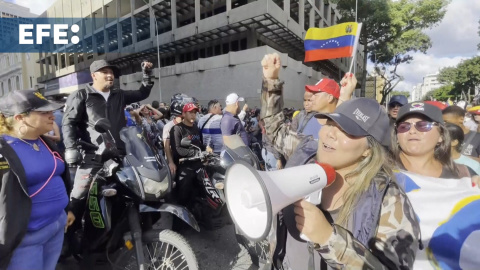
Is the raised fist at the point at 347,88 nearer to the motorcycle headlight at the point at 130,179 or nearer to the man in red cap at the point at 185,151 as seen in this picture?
the motorcycle headlight at the point at 130,179

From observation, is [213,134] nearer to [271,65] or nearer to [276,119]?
[276,119]

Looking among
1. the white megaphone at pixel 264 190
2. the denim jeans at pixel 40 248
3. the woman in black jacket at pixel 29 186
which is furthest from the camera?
the denim jeans at pixel 40 248

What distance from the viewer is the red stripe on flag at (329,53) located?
23.1 ft

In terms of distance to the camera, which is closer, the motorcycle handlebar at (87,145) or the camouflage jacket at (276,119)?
the camouflage jacket at (276,119)

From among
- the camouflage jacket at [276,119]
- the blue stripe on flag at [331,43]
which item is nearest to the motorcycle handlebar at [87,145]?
the camouflage jacket at [276,119]

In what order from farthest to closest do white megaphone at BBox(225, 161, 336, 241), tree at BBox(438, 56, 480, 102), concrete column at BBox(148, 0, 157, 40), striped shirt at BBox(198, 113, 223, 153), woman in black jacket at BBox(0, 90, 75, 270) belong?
tree at BBox(438, 56, 480, 102), concrete column at BBox(148, 0, 157, 40), striped shirt at BBox(198, 113, 223, 153), woman in black jacket at BBox(0, 90, 75, 270), white megaphone at BBox(225, 161, 336, 241)

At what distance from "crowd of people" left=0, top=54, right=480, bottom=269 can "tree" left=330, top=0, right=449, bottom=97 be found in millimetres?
19208

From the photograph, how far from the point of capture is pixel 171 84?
993 inches

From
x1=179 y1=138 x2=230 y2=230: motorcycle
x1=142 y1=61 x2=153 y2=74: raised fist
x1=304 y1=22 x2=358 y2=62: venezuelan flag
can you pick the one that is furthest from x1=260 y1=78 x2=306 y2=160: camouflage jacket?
x1=304 y1=22 x2=358 y2=62: venezuelan flag

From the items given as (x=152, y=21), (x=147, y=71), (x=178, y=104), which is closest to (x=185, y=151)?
(x=178, y=104)

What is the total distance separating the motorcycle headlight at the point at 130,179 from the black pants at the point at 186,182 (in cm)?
133


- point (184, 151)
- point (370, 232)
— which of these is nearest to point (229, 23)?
point (184, 151)

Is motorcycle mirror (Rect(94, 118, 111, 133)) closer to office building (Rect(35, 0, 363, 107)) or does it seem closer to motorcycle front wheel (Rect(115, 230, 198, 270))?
motorcycle front wheel (Rect(115, 230, 198, 270))

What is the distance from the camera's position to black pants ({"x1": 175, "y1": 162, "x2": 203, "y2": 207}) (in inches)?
144
